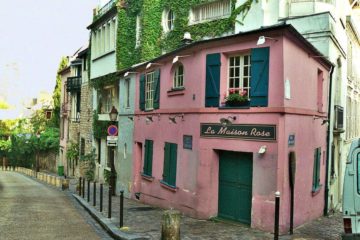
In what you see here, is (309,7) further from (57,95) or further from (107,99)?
(57,95)

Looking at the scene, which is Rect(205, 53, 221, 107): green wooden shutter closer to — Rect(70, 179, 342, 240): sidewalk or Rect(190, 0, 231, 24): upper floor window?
Rect(70, 179, 342, 240): sidewalk

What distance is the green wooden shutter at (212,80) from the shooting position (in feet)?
41.2

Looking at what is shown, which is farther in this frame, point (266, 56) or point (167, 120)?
point (167, 120)

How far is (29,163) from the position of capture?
67.2m

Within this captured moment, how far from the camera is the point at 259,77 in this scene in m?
11.4

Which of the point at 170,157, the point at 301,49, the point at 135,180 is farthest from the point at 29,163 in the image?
the point at 301,49

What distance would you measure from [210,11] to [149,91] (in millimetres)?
5976

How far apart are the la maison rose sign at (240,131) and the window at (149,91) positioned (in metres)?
4.93

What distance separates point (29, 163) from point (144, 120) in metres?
53.4

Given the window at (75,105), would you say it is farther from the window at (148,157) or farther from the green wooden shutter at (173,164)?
the green wooden shutter at (173,164)

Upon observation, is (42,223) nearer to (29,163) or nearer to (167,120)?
(167,120)

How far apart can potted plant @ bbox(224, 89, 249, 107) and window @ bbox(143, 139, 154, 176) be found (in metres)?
5.58

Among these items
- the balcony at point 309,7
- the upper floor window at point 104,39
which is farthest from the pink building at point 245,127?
the upper floor window at point 104,39

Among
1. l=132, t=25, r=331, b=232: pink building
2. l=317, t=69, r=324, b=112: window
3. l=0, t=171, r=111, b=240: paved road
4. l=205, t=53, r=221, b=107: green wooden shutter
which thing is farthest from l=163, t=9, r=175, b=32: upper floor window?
l=205, t=53, r=221, b=107: green wooden shutter
